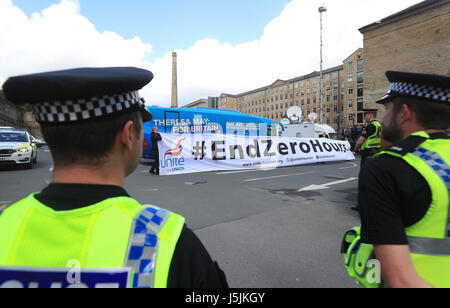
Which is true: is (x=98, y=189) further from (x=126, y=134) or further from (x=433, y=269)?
(x=433, y=269)

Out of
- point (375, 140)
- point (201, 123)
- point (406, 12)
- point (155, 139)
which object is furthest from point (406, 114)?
point (406, 12)

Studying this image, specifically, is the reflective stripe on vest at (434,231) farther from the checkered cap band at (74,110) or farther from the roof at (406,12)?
the roof at (406,12)

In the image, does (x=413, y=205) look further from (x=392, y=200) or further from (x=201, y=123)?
(x=201, y=123)

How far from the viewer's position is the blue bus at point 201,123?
14.1 m

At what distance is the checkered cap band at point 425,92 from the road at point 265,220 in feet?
6.97

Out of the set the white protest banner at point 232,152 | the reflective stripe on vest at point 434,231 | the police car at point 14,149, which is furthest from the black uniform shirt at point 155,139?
the reflective stripe on vest at point 434,231

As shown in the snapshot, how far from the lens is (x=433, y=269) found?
1161 mm

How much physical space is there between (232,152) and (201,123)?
4972 millimetres

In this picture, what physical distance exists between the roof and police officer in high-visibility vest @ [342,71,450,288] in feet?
117

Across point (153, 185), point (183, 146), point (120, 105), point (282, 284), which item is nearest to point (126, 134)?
point (120, 105)

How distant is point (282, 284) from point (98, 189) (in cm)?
242

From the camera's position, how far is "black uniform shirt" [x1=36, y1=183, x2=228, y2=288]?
0.78 metres

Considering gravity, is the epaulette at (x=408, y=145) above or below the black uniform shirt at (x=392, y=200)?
above

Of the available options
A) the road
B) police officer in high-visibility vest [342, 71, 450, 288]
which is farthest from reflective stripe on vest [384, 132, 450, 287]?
the road
